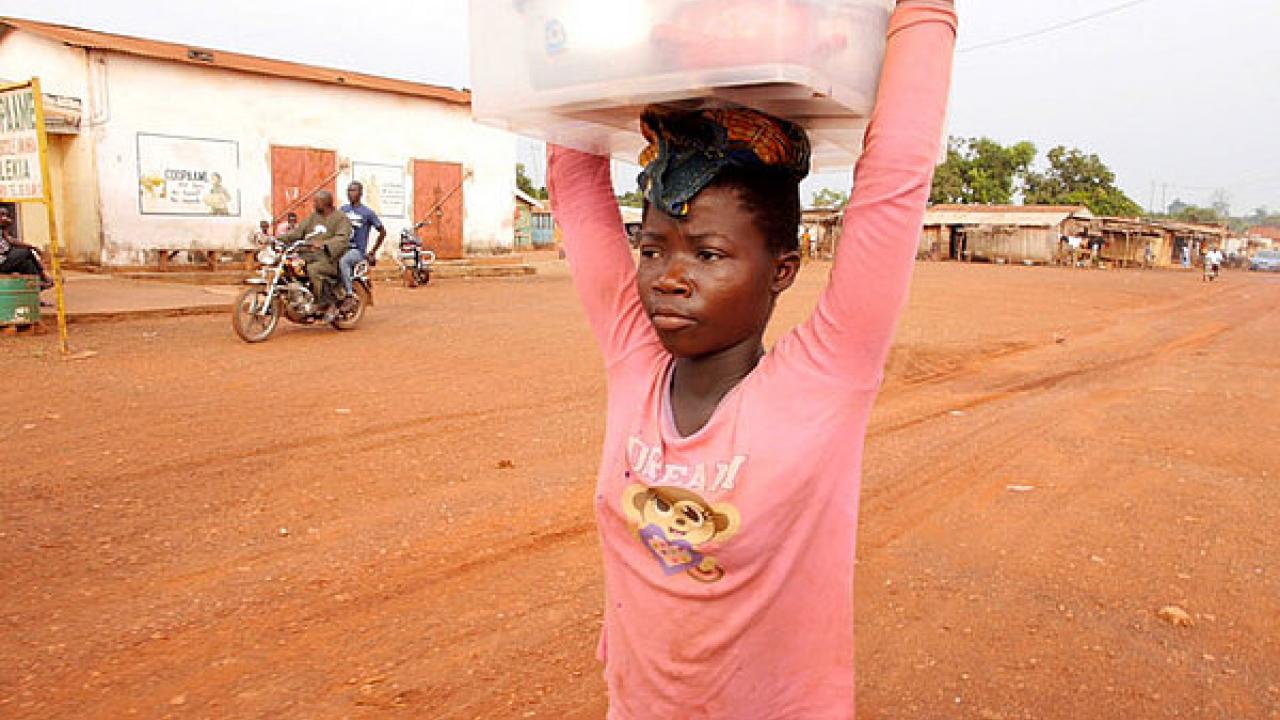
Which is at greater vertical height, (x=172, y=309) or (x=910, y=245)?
(x=910, y=245)

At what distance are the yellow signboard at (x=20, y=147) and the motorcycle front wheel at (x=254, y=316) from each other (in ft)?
6.37

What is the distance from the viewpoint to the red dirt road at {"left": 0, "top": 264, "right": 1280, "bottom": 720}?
8.82 feet

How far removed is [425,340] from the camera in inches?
377

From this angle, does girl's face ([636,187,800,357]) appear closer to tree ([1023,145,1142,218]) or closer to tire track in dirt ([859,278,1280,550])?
tire track in dirt ([859,278,1280,550])

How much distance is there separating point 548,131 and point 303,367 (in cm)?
A: 694

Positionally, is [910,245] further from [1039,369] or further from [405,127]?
[405,127]

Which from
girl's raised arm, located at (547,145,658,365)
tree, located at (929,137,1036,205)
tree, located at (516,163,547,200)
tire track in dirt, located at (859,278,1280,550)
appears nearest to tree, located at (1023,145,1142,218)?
tree, located at (929,137,1036,205)

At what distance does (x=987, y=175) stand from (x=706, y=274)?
5281 cm

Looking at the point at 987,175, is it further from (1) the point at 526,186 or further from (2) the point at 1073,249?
(1) the point at 526,186

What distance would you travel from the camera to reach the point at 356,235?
423 inches

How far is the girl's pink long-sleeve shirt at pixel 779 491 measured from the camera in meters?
1.10

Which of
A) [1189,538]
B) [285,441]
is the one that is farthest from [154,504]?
[1189,538]

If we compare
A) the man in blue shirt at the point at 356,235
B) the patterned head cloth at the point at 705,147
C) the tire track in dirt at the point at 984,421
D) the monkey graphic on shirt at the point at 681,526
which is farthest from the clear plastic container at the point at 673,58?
the man in blue shirt at the point at 356,235

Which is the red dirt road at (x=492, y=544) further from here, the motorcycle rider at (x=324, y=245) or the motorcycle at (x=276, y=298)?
the motorcycle rider at (x=324, y=245)
